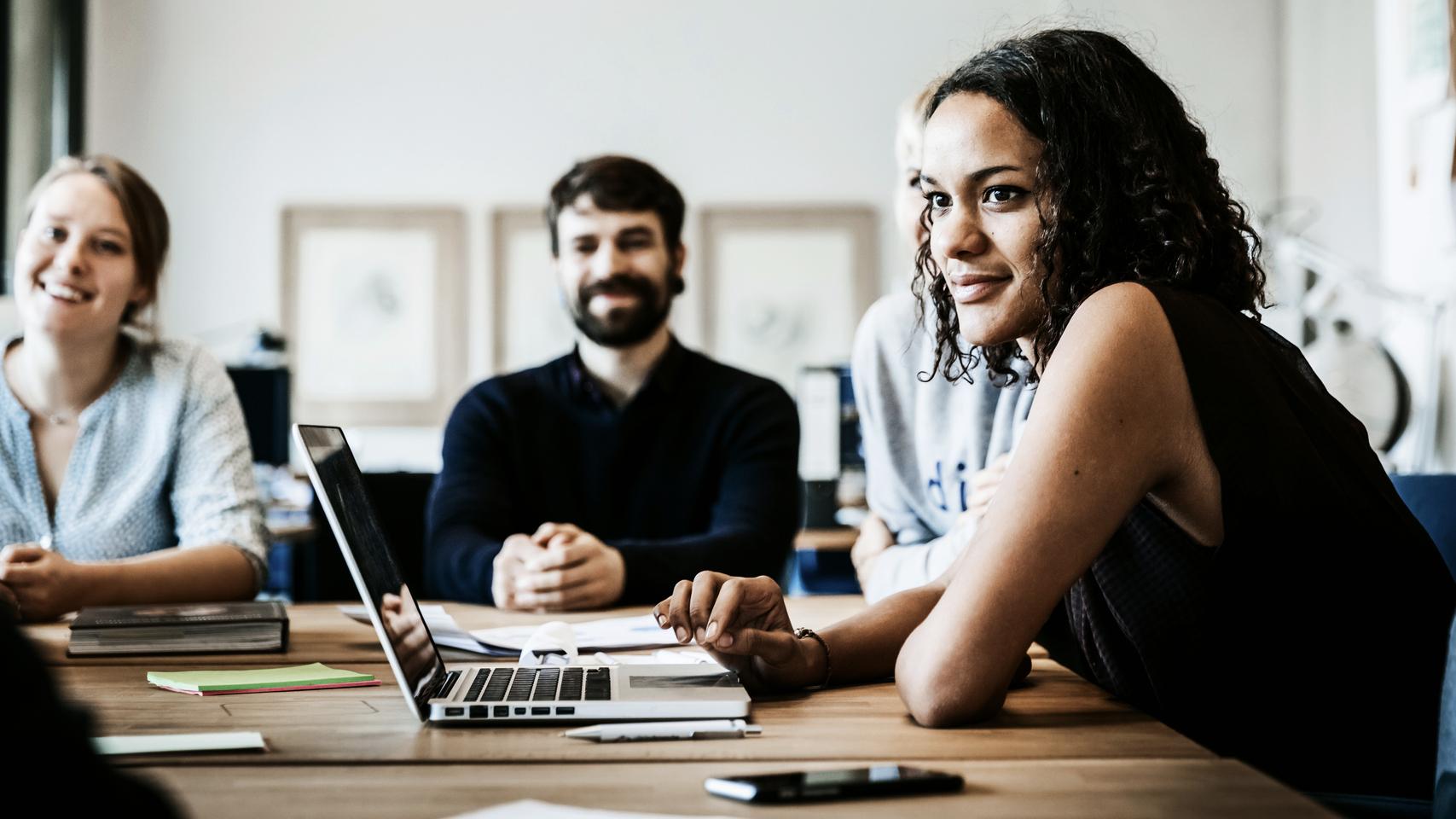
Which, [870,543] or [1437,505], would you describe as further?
[870,543]

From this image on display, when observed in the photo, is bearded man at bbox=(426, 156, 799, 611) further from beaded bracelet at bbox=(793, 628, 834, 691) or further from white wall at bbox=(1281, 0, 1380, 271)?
white wall at bbox=(1281, 0, 1380, 271)

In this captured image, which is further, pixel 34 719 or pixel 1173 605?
pixel 1173 605

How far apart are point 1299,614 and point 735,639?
471 millimetres

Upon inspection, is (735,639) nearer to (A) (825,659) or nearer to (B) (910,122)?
(A) (825,659)

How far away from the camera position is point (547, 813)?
684 mm

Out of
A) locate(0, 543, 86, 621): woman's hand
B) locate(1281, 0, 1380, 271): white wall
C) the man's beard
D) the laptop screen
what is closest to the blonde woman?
locate(0, 543, 86, 621): woman's hand

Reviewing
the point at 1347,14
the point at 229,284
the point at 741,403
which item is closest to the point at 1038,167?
the point at 741,403

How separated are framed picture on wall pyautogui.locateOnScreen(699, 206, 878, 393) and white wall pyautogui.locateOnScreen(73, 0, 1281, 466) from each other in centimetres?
10

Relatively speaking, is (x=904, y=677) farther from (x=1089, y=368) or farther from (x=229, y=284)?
(x=229, y=284)

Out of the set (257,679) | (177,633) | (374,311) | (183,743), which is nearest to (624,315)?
(177,633)

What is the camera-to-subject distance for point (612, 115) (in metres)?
5.22

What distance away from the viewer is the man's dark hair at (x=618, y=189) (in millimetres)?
2379

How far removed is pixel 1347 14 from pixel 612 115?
110 inches

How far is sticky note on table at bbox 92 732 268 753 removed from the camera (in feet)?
2.79
